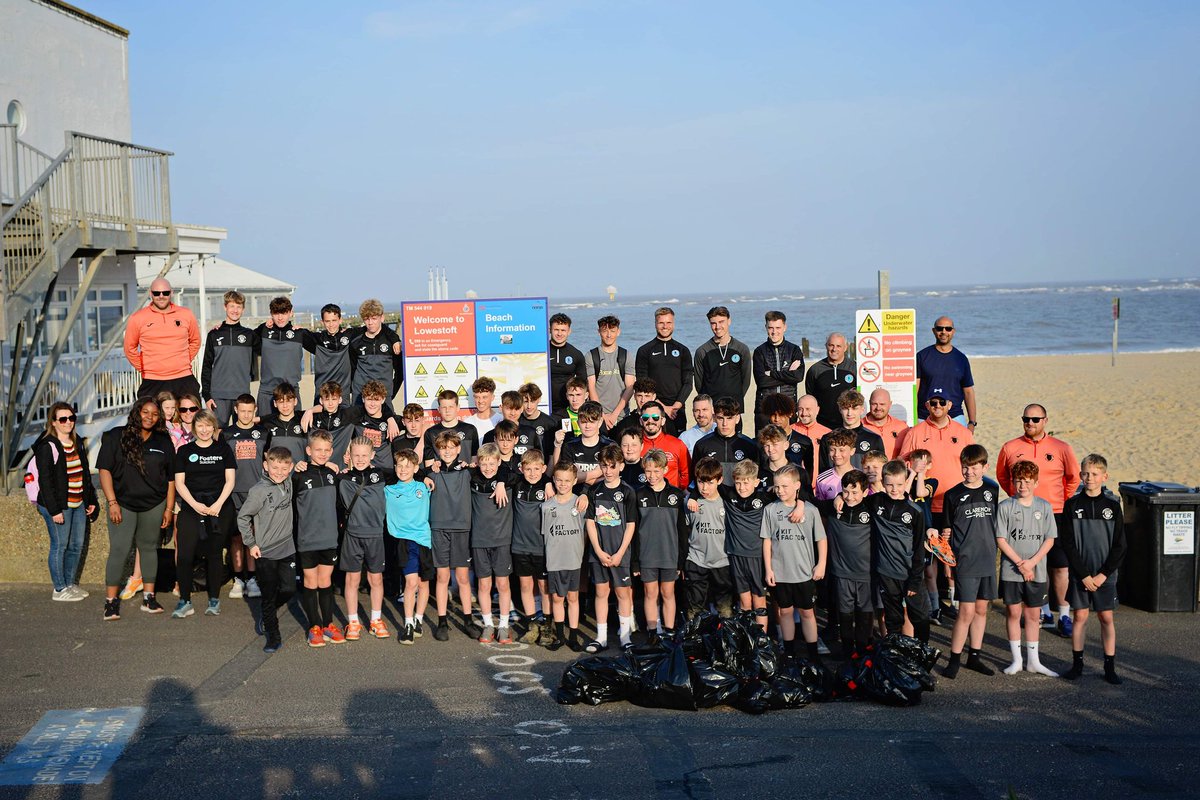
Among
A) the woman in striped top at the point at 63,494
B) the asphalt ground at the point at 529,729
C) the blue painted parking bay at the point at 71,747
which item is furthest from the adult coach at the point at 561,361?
the blue painted parking bay at the point at 71,747

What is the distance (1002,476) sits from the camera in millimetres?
8930

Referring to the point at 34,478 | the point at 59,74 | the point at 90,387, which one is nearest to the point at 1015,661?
the point at 34,478

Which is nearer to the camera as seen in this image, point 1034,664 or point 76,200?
point 1034,664

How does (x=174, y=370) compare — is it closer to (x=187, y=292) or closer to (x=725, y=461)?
(x=725, y=461)

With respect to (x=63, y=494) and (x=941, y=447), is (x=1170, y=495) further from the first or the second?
(x=63, y=494)

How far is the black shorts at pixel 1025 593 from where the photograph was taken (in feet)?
25.3

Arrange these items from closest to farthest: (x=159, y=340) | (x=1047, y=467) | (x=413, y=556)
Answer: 1. (x=413, y=556)
2. (x=1047, y=467)
3. (x=159, y=340)

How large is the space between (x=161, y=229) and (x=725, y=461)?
10.2 metres

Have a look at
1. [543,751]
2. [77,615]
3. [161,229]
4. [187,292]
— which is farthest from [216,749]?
[187,292]

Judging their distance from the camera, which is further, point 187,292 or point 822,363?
point 187,292

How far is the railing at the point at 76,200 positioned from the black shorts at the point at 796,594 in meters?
8.33

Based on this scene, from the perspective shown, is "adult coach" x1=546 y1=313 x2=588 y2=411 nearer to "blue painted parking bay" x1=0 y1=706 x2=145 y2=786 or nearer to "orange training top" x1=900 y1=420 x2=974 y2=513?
"orange training top" x1=900 y1=420 x2=974 y2=513

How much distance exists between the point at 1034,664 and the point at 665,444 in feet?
11.3

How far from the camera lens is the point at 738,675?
279 inches
